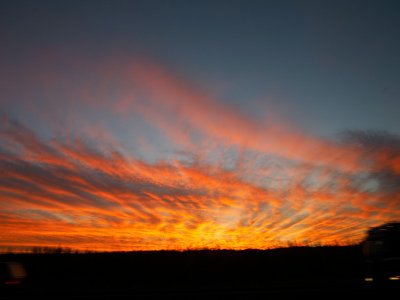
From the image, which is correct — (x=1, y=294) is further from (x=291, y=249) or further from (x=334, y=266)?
(x=291, y=249)

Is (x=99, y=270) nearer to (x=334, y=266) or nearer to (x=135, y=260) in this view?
(x=135, y=260)

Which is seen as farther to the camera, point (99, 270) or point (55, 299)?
point (99, 270)

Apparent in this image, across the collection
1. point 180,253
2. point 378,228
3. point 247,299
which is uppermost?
point 180,253

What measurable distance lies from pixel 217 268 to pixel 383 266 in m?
14.0

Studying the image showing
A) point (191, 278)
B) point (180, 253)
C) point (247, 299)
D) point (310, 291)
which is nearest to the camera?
point (247, 299)

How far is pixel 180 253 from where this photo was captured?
33.1 m

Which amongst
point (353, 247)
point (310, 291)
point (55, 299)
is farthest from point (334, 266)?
point (55, 299)

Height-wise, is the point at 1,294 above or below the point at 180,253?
below

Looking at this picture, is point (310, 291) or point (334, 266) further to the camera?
point (334, 266)

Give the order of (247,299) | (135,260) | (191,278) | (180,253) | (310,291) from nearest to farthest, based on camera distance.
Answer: (247,299)
(310,291)
(191,278)
(135,260)
(180,253)

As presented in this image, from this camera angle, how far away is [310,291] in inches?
473

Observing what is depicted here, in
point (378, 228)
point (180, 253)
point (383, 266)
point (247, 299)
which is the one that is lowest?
point (247, 299)

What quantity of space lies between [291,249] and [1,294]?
2671 centimetres

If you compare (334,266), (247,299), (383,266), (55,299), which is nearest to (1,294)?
(55,299)
